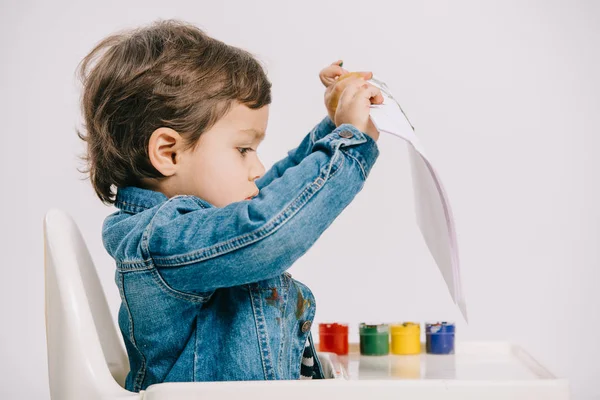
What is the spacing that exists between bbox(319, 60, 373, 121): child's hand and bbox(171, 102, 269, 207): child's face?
11 centimetres

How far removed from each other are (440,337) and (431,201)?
0.97 feet

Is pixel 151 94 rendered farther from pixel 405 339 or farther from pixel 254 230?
pixel 405 339

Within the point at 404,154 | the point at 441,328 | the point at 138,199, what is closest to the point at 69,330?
the point at 138,199

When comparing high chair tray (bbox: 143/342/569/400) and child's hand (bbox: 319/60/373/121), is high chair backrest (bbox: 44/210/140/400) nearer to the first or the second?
high chair tray (bbox: 143/342/569/400)

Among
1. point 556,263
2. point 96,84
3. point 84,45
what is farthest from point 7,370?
point 556,263

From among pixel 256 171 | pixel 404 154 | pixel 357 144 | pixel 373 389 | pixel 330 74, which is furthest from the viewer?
pixel 404 154

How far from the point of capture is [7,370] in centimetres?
183

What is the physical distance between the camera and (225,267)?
30.0 inches

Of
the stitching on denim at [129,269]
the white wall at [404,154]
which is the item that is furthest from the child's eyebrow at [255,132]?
the white wall at [404,154]

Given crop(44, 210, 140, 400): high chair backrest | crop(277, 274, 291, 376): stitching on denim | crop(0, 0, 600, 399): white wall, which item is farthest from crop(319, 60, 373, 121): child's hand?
crop(0, 0, 600, 399): white wall

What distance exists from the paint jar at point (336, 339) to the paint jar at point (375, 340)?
0.08 ft

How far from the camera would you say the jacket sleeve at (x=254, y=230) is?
0.76m

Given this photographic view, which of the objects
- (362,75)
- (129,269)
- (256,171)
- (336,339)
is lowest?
(336,339)

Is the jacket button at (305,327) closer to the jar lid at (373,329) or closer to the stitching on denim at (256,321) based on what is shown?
the stitching on denim at (256,321)
